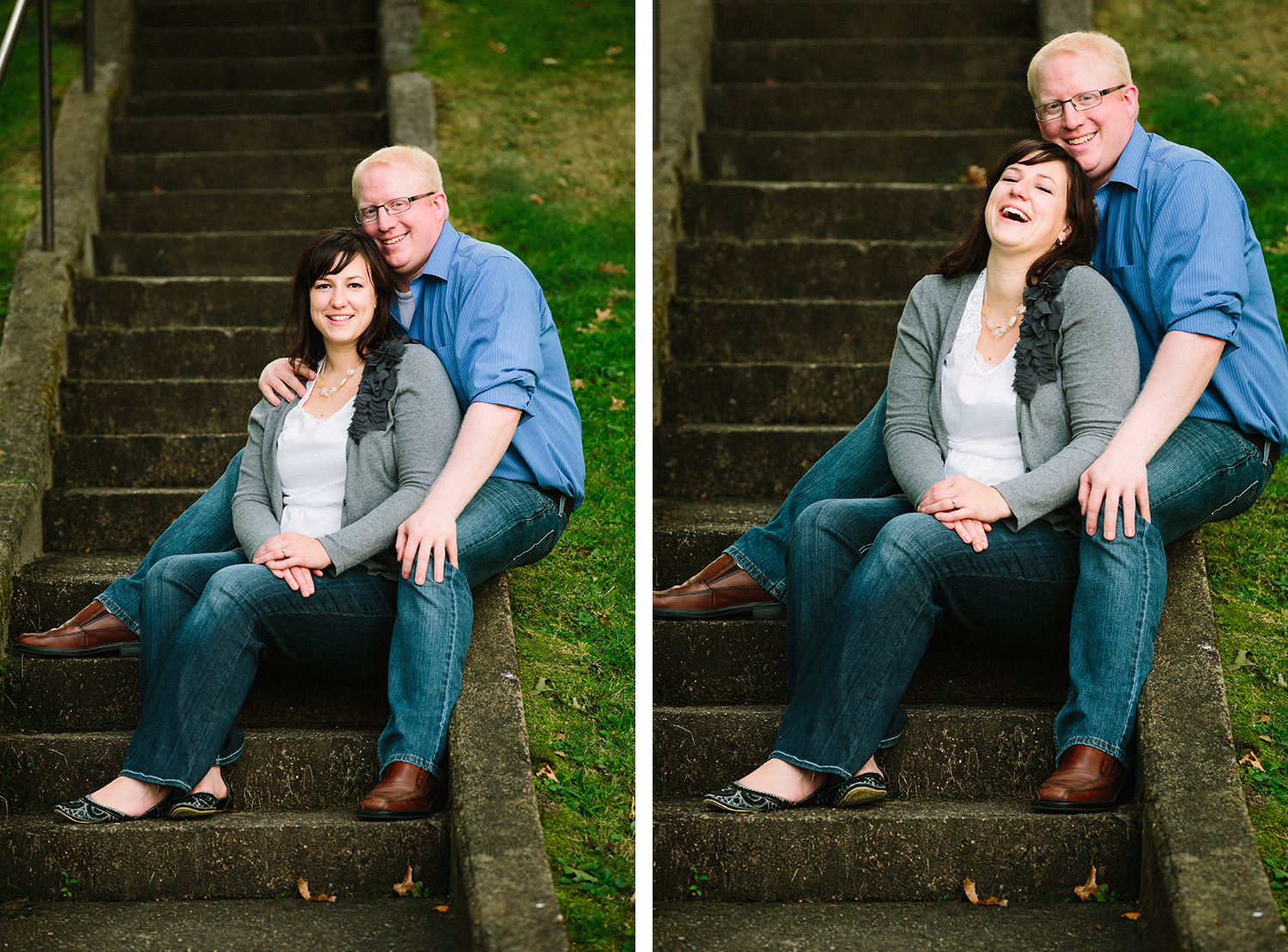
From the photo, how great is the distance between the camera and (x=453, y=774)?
8.36 feet

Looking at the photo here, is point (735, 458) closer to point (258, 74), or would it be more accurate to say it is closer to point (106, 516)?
point (106, 516)

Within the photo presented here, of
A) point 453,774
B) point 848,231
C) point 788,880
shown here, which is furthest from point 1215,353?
point 848,231

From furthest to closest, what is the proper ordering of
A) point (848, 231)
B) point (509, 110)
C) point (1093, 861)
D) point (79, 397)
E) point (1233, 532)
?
1. point (509, 110)
2. point (848, 231)
3. point (79, 397)
4. point (1233, 532)
5. point (1093, 861)

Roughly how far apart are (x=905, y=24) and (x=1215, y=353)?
344cm

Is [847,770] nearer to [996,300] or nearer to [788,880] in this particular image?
[788,880]

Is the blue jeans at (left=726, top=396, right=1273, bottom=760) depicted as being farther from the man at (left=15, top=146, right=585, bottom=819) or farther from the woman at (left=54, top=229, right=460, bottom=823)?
the woman at (left=54, top=229, right=460, bottom=823)

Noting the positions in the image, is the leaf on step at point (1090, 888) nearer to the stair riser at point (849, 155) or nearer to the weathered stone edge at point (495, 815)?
the weathered stone edge at point (495, 815)

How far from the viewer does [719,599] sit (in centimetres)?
300

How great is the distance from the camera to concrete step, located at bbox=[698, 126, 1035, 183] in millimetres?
4848

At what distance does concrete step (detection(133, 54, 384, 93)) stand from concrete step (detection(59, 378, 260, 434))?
7.67ft

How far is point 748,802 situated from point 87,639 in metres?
1.59

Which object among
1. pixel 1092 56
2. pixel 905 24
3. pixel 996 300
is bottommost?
pixel 996 300

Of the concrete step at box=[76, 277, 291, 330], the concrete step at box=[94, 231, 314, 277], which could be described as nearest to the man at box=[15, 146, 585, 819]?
the concrete step at box=[76, 277, 291, 330]

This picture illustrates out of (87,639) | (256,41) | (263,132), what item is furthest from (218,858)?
(256,41)
